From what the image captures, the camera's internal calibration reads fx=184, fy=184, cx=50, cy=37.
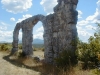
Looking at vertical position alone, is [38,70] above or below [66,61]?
below

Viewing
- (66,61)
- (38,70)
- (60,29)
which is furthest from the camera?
(60,29)

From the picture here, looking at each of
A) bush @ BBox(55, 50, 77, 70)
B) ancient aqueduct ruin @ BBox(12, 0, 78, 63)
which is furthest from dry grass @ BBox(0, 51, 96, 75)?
ancient aqueduct ruin @ BBox(12, 0, 78, 63)

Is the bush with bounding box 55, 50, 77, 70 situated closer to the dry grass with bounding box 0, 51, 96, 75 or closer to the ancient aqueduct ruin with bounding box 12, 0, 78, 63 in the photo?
the ancient aqueduct ruin with bounding box 12, 0, 78, 63

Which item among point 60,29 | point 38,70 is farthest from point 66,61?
point 60,29

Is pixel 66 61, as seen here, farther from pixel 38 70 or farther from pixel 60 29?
pixel 60 29

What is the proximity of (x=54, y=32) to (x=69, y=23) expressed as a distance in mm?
1579

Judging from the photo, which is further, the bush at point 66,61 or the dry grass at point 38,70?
the bush at point 66,61

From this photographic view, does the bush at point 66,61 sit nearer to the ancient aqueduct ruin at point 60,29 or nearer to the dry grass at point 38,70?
the ancient aqueduct ruin at point 60,29

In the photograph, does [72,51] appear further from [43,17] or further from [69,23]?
[43,17]

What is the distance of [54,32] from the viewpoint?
39.5ft

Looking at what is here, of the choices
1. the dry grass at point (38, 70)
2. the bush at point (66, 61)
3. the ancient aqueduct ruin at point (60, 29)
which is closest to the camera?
the dry grass at point (38, 70)

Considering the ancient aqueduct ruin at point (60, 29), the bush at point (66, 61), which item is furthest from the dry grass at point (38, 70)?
the ancient aqueduct ruin at point (60, 29)

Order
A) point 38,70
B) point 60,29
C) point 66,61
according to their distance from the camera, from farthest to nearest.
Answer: point 60,29 < point 38,70 < point 66,61

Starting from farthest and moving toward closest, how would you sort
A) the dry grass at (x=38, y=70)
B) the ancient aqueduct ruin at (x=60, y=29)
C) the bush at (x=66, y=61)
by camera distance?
the ancient aqueduct ruin at (x=60, y=29)
the bush at (x=66, y=61)
the dry grass at (x=38, y=70)
